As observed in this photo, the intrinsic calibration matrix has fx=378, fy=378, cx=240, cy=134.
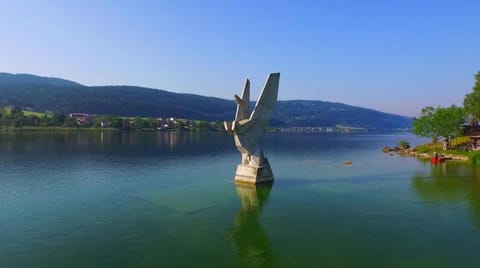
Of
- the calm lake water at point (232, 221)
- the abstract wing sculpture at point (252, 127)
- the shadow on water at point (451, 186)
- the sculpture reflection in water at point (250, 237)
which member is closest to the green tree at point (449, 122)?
the shadow on water at point (451, 186)

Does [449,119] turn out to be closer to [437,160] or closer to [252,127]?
[437,160]

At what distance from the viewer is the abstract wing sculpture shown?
42.8 meters

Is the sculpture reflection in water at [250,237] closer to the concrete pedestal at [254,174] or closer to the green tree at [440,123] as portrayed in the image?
the concrete pedestal at [254,174]

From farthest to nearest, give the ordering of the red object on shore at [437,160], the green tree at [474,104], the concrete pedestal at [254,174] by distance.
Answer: the green tree at [474,104], the red object on shore at [437,160], the concrete pedestal at [254,174]

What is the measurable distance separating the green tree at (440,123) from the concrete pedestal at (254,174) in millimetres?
54986

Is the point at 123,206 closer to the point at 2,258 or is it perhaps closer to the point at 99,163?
the point at 2,258

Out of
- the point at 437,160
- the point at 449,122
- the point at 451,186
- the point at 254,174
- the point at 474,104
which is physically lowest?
the point at 451,186

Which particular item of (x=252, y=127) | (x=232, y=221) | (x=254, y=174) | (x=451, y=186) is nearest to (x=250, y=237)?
(x=232, y=221)

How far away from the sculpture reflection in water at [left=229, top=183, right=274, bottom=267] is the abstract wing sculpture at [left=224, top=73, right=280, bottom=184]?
22.0ft

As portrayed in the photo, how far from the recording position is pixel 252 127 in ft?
144

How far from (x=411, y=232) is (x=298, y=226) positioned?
783 centimetres

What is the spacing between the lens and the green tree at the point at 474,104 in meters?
92.5

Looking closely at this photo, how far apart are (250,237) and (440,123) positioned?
7319cm

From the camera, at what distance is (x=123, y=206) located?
33.5 metres
